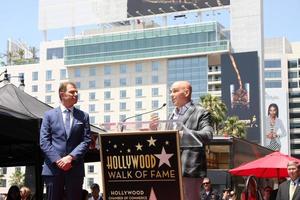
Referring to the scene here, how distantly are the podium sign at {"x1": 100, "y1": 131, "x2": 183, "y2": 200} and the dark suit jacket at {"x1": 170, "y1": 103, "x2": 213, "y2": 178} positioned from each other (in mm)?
175

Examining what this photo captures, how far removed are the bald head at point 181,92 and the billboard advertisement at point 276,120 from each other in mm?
121135

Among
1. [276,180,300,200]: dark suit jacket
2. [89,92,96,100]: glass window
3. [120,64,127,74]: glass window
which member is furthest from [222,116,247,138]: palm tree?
[276,180,300,200]: dark suit jacket

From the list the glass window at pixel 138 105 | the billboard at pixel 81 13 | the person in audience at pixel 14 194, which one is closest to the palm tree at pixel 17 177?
the glass window at pixel 138 105

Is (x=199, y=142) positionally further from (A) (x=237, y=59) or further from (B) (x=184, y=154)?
(A) (x=237, y=59)

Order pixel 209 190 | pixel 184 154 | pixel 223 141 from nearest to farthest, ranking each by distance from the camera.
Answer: pixel 184 154 < pixel 209 190 < pixel 223 141

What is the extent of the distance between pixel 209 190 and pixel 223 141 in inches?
277

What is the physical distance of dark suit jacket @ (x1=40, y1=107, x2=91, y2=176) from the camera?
4711 mm

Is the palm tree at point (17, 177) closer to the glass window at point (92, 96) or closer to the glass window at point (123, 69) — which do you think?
the glass window at point (92, 96)

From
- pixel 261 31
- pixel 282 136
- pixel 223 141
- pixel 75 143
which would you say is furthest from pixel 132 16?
pixel 75 143

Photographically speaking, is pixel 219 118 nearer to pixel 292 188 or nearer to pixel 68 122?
pixel 292 188

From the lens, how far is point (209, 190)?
40.8 ft

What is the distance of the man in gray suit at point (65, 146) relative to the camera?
4688 mm

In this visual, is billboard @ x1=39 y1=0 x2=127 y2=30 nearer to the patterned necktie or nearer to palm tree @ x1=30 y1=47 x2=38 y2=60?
palm tree @ x1=30 y1=47 x2=38 y2=60

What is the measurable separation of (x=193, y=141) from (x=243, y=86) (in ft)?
352
